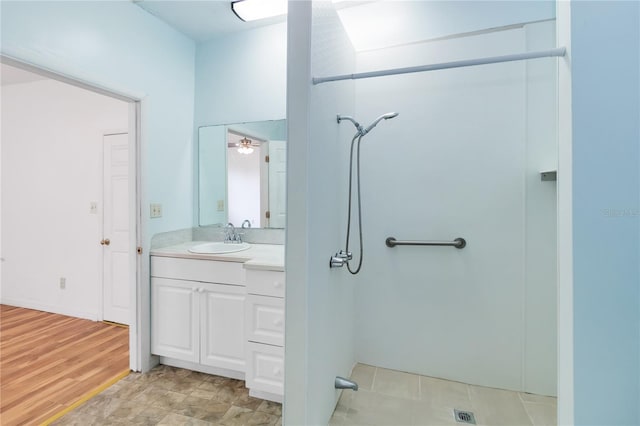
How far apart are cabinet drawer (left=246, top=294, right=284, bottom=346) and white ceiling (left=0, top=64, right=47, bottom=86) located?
3.40 meters

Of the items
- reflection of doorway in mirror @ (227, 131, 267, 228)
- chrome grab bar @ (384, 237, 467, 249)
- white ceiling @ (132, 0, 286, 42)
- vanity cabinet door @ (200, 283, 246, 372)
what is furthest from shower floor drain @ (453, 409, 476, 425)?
white ceiling @ (132, 0, 286, 42)

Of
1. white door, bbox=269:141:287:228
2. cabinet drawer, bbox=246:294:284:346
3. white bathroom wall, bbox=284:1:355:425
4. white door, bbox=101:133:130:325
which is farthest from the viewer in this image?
white door, bbox=101:133:130:325

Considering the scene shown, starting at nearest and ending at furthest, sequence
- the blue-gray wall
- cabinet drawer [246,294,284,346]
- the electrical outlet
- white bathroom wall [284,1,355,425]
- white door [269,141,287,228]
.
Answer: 1. the blue-gray wall
2. white bathroom wall [284,1,355,425]
3. cabinet drawer [246,294,284,346]
4. the electrical outlet
5. white door [269,141,287,228]

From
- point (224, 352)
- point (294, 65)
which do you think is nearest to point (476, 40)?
point (294, 65)

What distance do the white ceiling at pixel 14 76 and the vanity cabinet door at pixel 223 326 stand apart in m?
3.09

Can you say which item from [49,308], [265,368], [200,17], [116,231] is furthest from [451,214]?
[49,308]

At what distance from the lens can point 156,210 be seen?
7.68ft

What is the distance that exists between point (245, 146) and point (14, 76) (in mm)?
2778

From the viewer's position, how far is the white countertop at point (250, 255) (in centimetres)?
185

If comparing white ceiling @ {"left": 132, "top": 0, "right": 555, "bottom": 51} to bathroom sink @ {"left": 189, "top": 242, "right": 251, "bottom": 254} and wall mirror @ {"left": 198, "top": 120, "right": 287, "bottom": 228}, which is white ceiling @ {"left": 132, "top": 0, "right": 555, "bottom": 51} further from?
bathroom sink @ {"left": 189, "top": 242, "right": 251, "bottom": 254}

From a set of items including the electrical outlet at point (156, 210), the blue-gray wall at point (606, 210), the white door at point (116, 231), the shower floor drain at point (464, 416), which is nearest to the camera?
the blue-gray wall at point (606, 210)

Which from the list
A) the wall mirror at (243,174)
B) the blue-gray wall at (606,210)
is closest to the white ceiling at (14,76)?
the wall mirror at (243,174)

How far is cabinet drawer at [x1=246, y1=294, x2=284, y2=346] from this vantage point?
181 centimetres

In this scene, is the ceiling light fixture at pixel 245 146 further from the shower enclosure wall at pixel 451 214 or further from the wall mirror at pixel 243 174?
the shower enclosure wall at pixel 451 214
